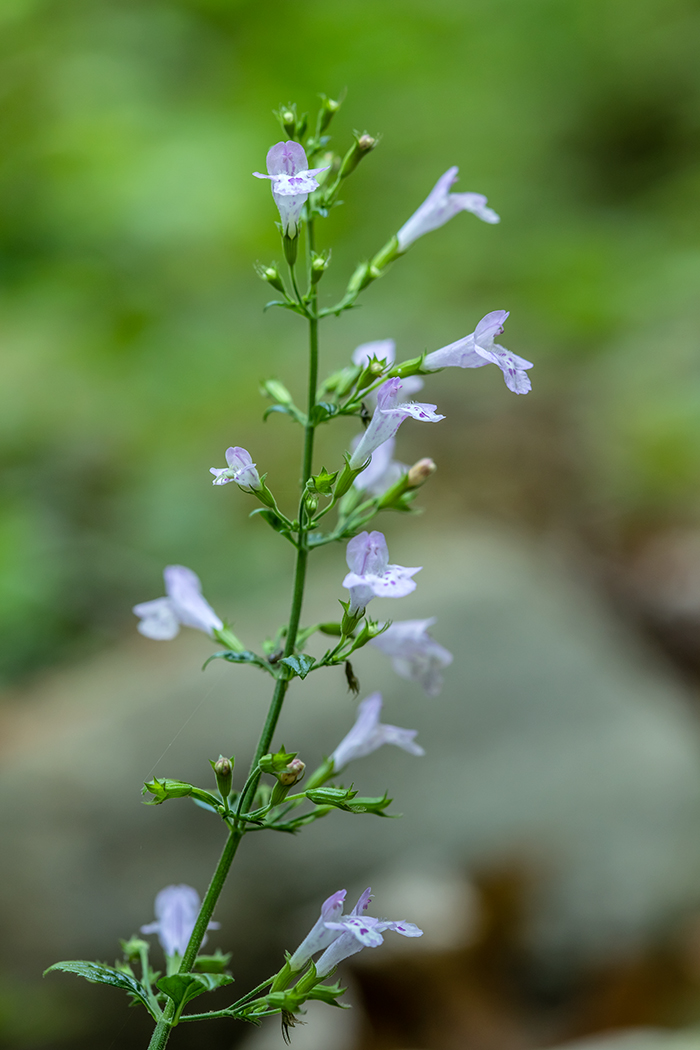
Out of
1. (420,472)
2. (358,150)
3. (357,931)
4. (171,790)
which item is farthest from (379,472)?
(357,931)

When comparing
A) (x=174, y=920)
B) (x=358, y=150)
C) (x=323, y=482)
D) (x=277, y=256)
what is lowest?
(x=174, y=920)

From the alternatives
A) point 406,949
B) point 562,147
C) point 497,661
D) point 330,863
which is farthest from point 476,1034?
point 562,147

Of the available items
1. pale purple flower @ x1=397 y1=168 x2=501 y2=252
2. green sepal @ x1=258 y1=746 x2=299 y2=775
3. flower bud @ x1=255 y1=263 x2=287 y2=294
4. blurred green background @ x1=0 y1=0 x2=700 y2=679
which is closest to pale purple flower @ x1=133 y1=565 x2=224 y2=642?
green sepal @ x1=258 y1=746 x2=299 y2=775

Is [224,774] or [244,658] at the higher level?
[244,658]

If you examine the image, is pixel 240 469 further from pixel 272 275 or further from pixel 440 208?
pixel 440 208

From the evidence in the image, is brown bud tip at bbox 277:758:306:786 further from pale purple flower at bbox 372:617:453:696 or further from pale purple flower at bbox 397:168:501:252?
pale purple flower at bbox 397:168:501:252
